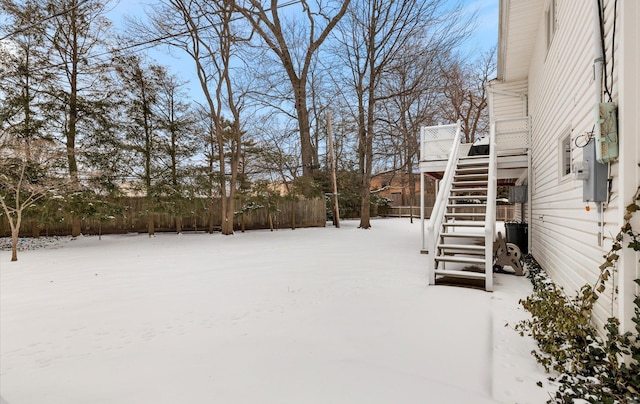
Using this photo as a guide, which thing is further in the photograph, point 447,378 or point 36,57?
point 36,57

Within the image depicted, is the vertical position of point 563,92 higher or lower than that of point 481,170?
higher

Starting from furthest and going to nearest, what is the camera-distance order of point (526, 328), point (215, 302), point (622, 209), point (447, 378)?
point (215, 302) → point (526, 328) → point (447, 378) → point (622, 209)

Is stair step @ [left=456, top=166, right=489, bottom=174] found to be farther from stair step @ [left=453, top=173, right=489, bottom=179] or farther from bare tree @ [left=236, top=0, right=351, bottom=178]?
bare tree @ [left=236, top=0, right=351, bottom=178]

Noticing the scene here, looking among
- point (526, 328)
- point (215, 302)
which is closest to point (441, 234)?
point (526, 328)

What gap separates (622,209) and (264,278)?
461cm

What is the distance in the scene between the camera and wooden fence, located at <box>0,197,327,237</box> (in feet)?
36.2

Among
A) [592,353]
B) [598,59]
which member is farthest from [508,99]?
[592,353]

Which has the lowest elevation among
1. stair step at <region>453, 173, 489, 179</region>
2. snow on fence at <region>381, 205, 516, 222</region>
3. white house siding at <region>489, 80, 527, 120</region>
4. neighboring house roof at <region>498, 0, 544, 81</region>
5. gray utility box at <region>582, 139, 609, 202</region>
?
snow on fence at <region>381, 205, 516, 222</region>

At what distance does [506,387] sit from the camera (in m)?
2.17

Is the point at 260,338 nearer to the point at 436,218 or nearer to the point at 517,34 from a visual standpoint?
the point at 436,218

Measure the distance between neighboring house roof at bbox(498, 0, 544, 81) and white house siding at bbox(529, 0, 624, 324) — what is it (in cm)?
21

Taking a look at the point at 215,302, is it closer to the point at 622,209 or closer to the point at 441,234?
the point at 441,234

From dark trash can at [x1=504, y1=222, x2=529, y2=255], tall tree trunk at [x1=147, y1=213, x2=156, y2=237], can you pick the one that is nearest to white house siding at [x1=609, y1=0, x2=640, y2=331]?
dark trash can at [x1=504, y1=222, x2=529, y2=255]

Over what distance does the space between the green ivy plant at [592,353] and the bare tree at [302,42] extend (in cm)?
1259
